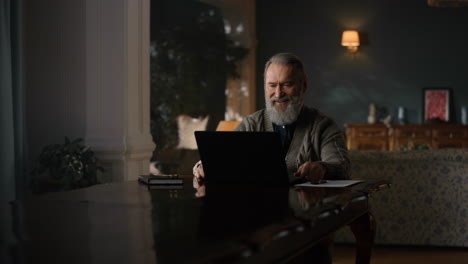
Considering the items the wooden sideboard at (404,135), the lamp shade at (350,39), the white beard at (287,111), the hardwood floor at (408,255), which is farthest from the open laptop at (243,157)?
the lamp shade at (350,39)

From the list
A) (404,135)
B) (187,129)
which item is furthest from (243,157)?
(404,135)

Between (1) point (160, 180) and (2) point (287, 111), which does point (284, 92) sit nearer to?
(2) point (287, 111)

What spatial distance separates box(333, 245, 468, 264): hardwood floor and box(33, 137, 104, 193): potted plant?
180 centimetres

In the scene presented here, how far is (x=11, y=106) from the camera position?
376 cm

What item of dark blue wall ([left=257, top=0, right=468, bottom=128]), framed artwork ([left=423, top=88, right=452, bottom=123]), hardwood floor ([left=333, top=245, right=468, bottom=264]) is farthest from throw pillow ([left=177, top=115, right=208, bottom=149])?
framed artwork ([left=423, top=88, right=452, bottom=123])

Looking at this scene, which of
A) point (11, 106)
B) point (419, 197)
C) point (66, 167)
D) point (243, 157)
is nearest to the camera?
point (243, 157)

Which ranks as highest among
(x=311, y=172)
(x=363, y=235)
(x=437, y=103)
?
(x=437, y=103)

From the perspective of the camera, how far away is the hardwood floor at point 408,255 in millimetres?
4086

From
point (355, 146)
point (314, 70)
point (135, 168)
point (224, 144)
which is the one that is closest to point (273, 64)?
point (224, 144)

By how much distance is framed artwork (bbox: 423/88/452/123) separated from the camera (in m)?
8.67

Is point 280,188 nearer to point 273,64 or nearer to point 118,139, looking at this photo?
point 273,64

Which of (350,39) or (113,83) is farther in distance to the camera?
(350,39)

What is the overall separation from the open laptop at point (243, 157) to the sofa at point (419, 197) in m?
2.39

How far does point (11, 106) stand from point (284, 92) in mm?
1928
